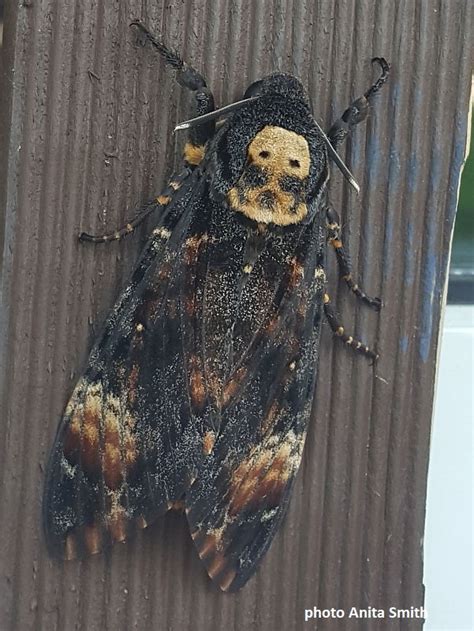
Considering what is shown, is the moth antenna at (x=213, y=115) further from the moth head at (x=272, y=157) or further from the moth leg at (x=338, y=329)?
the moth leg at (x=338, y=329)

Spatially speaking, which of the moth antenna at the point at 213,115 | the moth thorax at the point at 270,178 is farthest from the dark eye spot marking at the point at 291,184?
the moth antenna at the point at 213,115

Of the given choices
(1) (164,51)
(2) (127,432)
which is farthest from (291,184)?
(2) (127,432)

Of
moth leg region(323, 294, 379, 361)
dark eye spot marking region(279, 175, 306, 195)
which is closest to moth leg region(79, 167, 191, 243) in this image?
dark eye spot marking region(279, 175, 306, 195)

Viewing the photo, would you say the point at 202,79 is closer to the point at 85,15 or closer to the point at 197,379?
the point at 85,15

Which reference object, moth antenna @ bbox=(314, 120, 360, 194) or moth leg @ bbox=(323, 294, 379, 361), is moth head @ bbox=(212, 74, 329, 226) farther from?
moth leg @ bbox=(323, 294, 379, 361)

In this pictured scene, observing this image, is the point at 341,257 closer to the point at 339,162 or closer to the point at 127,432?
the point at 339,162

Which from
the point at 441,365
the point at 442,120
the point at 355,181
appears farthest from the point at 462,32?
the point at 441,365
